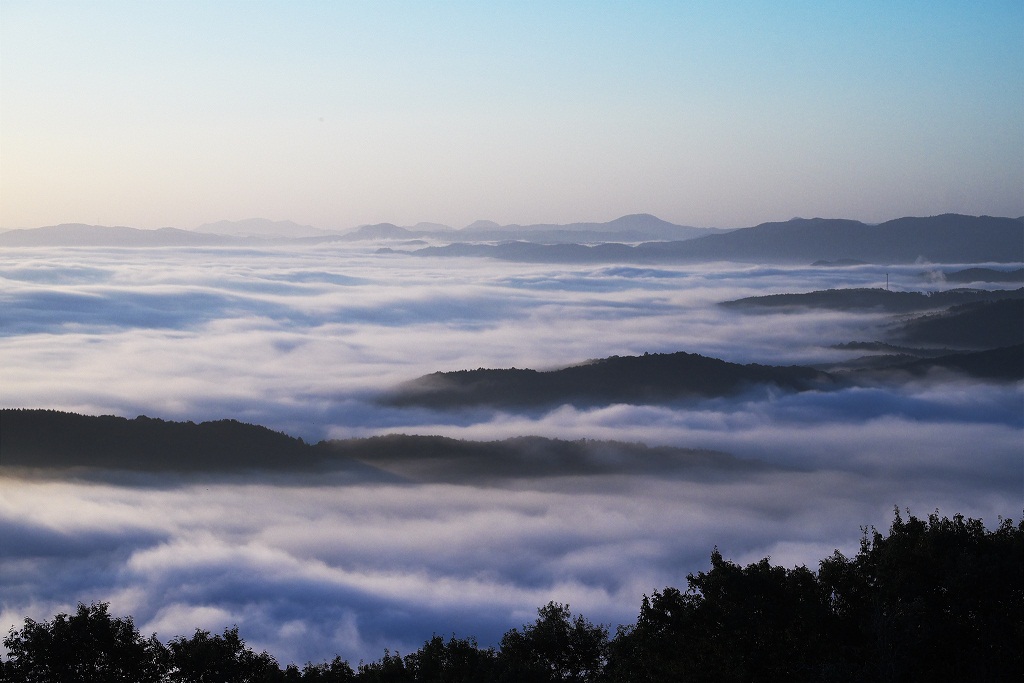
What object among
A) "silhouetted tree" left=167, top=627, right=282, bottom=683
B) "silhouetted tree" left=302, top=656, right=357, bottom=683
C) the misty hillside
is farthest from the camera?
the misty hillside

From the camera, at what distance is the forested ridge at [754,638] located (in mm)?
26250

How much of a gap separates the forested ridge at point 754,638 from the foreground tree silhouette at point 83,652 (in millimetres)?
43

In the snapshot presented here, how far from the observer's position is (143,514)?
15350 centimetres

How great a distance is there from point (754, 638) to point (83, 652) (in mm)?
23777

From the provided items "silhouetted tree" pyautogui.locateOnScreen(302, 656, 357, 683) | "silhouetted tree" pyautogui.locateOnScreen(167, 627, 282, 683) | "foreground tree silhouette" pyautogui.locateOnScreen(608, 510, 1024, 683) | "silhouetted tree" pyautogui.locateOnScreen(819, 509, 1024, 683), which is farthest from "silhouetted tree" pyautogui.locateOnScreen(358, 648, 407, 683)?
"silhouetted tree" pyautogui.locateOnScreen(819, 509, 1024, 683)

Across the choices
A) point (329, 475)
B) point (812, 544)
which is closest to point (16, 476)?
point (329, 475)

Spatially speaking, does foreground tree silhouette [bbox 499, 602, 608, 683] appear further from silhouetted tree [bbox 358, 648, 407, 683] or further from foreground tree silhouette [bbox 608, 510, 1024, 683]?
silhouetted tree [bbox 358, 648, 407, 683]

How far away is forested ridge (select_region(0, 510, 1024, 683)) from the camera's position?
26.2 m

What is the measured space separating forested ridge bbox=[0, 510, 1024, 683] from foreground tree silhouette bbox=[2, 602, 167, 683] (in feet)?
0.14

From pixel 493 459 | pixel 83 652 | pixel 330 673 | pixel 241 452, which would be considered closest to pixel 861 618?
pixel 330 673

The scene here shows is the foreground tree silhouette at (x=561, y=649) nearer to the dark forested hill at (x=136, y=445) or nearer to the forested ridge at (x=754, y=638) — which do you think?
the forested ridge at (x=754, y=638)

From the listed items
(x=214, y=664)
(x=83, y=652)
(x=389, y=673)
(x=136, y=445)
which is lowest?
(x=136, y=445)

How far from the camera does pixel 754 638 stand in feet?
95.0

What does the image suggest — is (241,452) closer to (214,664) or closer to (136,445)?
(136,445)
